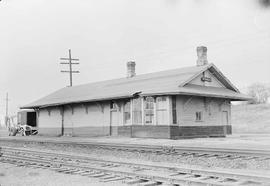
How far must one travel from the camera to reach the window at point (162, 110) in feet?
75.4

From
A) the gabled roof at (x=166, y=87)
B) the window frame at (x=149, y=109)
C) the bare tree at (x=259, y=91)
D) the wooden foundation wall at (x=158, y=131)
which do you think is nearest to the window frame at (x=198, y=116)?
the wooden foundation wall at (x=158, y=131)

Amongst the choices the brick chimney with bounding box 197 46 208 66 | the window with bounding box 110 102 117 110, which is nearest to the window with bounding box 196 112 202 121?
the brick chimney with bounding box 197 46 208 66

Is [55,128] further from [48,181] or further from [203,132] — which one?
[48,181]

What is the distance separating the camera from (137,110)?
967 inches

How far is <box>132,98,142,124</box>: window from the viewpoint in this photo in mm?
24359

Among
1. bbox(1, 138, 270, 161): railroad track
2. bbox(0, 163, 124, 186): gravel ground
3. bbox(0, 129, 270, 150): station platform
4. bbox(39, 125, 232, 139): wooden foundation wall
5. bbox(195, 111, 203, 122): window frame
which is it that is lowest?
bbox(0, 163, 124, 186): gravel ground

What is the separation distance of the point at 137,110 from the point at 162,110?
81.6 inches

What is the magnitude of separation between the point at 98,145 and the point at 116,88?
34.8 feet

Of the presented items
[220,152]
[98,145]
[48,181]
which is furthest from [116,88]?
[48,181]

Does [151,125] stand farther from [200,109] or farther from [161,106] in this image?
[200,109]

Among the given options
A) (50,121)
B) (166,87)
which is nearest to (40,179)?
(166,87)

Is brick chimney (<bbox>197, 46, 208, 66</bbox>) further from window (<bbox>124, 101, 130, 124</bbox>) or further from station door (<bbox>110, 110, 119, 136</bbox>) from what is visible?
station door (<bbox>110, 110, 119, 136</bbox>)

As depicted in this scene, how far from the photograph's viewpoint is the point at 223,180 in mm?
8000

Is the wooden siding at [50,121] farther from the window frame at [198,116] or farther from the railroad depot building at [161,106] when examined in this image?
the window frame at [198,116]
